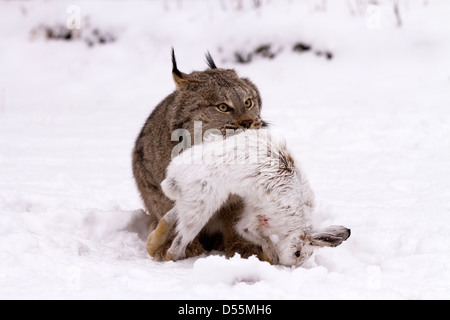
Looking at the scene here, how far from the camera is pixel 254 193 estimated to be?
10.4ft

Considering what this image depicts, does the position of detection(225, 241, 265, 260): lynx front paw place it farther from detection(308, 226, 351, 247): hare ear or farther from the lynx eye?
the lynx eye

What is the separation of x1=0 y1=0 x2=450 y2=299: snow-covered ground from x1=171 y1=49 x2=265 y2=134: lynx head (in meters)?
0.84

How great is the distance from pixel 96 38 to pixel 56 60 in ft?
2.69

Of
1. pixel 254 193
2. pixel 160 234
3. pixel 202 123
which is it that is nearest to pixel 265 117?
pixel 202 123

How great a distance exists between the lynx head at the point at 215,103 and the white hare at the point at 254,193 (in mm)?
214

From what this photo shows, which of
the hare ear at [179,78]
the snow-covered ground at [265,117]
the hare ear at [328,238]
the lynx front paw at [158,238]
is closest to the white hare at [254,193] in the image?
the hare ear at [328,238]

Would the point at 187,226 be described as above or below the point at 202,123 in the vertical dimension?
below

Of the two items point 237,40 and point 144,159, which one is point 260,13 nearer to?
point 237,40

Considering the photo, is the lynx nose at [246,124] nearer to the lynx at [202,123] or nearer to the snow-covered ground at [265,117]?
the lynx at [202,123]

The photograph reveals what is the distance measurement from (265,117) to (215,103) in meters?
3.79

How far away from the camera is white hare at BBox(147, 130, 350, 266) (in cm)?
315

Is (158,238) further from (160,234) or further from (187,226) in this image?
(187,226)

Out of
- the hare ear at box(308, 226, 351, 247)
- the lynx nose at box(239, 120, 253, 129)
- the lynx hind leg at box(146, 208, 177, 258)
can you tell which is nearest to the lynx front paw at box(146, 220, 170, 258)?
the lynx hind leg at box(146, 208, 177, 258)

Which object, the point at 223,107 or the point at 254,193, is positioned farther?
the point at 223,107
